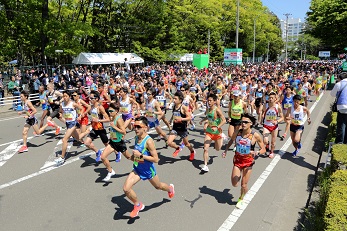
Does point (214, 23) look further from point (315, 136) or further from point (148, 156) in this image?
point (148, 156)

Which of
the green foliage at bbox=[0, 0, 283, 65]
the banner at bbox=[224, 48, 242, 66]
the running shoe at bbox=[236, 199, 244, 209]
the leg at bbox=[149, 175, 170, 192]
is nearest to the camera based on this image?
the leg at bbox=[149, 175, 170, 192]

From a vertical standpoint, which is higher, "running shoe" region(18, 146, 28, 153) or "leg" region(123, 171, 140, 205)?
"leg" region(123, 171, 140, 205)

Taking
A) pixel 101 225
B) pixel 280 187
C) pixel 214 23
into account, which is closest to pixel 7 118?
pixel 101 225

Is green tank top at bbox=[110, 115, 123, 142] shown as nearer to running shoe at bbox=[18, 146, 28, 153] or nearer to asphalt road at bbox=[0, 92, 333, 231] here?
asphalt road at bbox=[0, 92, 333, 231]

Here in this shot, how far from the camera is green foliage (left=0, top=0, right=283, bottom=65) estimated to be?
22828 mm

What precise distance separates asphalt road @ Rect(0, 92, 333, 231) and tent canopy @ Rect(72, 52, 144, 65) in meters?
21.8

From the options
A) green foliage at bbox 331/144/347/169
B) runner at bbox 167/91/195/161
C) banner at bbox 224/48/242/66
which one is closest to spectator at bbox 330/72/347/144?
green foliage at bbox 331/144/347/169

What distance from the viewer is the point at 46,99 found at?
37.6ft

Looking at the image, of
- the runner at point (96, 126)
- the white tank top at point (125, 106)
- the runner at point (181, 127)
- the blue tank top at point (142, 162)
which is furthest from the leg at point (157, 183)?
the white tank top at point (125, 106)

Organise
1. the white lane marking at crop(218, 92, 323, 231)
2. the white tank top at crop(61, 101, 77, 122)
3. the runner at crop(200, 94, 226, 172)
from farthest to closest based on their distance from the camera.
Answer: the white tank top at crop(61, 101, 77, 122)
the runner at crop(200, 94, 226, 172)
the white lane marking at crop(218, 92, 323, 231)

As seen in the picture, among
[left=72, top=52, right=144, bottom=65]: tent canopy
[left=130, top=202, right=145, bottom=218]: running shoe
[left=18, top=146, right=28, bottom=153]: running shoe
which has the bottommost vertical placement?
[left=130, top=202, right=145, bottom=218]: running shoe

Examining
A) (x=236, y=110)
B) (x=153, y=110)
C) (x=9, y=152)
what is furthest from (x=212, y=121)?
(x=9, y=152)

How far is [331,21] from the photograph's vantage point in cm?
3288

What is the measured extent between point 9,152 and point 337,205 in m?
8.43
